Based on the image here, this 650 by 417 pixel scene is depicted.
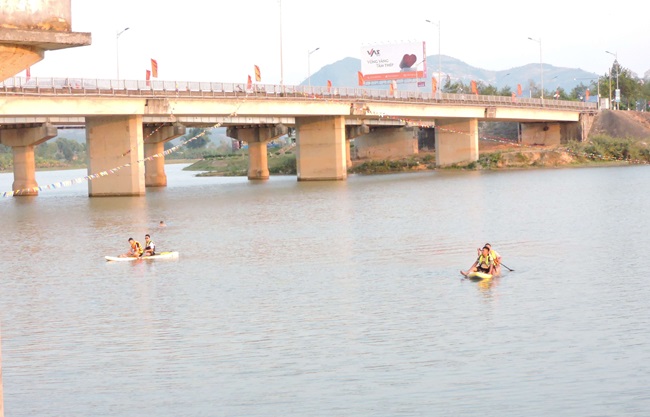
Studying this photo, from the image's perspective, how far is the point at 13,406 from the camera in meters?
19.6

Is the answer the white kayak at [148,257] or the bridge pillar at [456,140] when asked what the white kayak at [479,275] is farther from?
the bridge pillar at [456,140]

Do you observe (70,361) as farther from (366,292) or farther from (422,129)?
(422,129)

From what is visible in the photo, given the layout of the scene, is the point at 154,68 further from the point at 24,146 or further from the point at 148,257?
the point at 148,257

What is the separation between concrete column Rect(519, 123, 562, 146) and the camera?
468ft

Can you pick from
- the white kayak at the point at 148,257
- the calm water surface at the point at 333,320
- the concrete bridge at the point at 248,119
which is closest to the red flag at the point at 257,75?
the concrete bridge at the point at 248,119

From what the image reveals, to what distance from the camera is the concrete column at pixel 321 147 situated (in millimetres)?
100500

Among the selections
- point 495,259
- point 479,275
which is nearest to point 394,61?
point 495,259

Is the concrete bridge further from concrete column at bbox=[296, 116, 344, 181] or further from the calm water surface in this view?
the calm water surface

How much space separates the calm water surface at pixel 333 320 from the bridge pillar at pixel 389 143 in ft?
289

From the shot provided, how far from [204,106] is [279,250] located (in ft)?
128

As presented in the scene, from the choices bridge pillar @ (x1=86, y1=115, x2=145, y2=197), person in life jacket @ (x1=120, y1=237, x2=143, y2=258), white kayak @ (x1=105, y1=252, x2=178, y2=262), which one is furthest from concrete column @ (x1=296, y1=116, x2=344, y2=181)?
person in life jacket @ (x1=120, y1=237, x2=143, y2=258)

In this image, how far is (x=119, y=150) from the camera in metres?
79.3

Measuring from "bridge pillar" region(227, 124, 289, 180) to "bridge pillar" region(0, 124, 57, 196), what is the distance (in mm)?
25864

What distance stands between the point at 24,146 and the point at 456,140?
4848 cm
